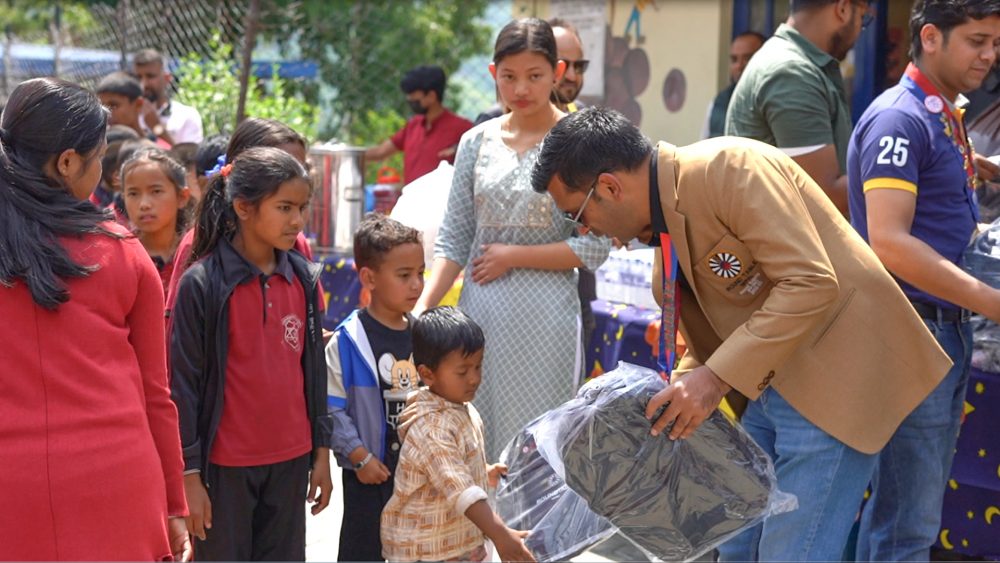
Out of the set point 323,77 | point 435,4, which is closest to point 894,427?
point 323,77

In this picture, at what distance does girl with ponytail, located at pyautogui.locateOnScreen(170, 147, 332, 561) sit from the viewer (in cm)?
Result: 325

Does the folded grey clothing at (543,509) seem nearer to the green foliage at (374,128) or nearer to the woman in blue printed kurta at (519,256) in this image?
the woman in blue printed kurta at (519,256)

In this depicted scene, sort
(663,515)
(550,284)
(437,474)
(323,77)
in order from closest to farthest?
(663,515), (437,474), (550,284), (323,77)

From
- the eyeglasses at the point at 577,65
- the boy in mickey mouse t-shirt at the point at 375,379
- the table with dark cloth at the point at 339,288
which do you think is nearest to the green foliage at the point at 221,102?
the table with dark cloth at the point at 339,288

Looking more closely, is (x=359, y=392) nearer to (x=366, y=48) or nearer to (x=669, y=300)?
(x=669, y=300)

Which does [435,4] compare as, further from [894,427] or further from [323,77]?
[894,427]

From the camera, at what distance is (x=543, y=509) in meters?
3.17

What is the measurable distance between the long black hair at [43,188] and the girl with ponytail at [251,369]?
0.73 meters

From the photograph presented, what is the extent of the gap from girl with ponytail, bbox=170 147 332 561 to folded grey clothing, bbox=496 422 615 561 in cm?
57

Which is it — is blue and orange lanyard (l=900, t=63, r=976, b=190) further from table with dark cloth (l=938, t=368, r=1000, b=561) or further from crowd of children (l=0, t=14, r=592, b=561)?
crowd of children (l=0, t=14, r=592, b=561)

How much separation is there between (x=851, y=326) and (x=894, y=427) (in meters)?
Answer: 0.30

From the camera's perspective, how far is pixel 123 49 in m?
9.63

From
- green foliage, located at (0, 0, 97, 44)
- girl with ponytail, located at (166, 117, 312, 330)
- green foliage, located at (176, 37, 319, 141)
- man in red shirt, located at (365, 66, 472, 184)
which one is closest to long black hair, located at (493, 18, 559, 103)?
girl with ponytail, located at (166, 117, 312, 330)

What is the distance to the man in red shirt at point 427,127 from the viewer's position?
7.94m
